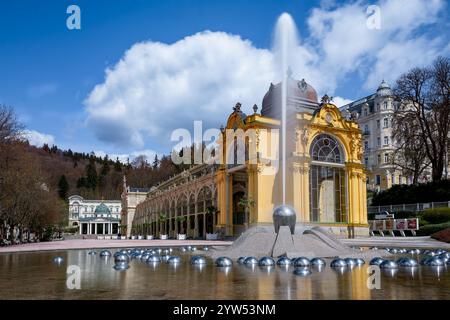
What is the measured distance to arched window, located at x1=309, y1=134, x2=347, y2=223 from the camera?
50.7 m

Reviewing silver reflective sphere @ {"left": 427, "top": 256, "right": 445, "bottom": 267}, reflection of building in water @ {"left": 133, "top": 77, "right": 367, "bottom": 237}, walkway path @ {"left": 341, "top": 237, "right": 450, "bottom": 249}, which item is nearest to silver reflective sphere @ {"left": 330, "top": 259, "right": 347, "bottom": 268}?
silver reflective sphere @ {"left": 427, "top": 256, "right": 445, "bottom": 267}

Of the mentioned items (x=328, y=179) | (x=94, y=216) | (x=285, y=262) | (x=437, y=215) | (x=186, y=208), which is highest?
(x=328, y=179)

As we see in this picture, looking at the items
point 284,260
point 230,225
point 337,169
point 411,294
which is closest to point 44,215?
point 230,225

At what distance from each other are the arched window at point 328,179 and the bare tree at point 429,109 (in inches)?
328

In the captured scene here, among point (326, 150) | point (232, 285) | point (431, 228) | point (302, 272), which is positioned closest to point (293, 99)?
point (326, 150)

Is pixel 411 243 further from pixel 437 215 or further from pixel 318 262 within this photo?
pixel 318 262

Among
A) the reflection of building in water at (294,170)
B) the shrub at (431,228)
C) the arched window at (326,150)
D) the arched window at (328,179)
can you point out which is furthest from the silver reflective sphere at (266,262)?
the arched window at (326,150)

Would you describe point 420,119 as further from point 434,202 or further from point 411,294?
point 411,294

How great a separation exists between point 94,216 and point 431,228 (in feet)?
355

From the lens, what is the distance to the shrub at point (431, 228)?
38.7 meters

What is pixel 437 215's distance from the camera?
4350 centimetres

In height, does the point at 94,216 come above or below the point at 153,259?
above

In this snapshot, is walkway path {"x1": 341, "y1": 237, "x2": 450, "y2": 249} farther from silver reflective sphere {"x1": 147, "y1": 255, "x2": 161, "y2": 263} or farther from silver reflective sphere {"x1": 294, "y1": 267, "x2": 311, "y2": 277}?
silver reflective sphere {"x1": 147, "y1": 255, "x2": 161, "y2": 263}

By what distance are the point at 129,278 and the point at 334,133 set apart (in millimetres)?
44891
